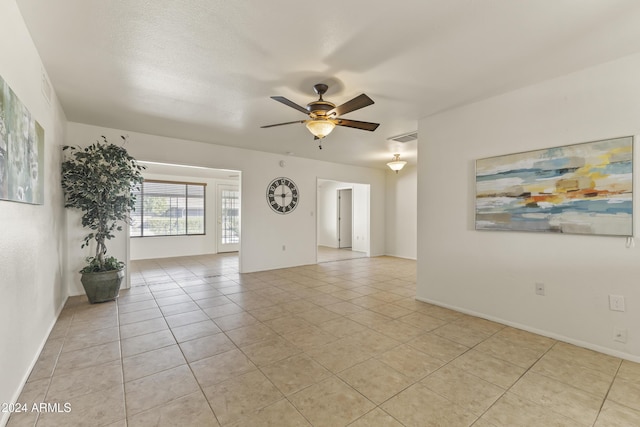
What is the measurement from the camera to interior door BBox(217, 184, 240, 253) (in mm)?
8898

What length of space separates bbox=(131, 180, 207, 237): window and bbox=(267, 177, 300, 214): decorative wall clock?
3544mm

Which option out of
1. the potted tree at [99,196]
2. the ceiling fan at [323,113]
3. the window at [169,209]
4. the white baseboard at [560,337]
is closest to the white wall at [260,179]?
the potted tree at [99,196]

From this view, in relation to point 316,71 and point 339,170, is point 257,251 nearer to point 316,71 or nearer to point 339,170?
point 339,170

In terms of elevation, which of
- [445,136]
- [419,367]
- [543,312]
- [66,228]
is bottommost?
[419,367]

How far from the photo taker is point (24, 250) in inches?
84.2

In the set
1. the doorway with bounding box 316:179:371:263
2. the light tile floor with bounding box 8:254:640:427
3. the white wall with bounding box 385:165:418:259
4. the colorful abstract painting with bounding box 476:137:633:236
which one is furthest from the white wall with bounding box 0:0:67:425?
the white wall with bounding box 385:165:418:259

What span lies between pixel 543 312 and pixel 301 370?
2.54m

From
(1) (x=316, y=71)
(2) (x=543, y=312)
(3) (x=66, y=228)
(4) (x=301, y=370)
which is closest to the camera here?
(4) (x=301, y=370)

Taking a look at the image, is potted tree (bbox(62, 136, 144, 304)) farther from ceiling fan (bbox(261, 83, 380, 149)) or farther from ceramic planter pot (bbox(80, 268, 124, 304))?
ceiling fan (bbox(261, 83, 380, 149))

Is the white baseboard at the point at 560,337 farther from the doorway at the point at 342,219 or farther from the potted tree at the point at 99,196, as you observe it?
the doorway at the point at 342,219

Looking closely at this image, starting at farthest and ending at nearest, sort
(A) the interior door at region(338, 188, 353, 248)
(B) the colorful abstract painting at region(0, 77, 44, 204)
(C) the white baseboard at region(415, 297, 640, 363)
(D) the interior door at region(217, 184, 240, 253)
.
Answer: (A) the interior door at region(338, 188, 353, 248)
(D) the interior door at region(217, 184, 240, 253)
(C) the white baseboard at region(415, 297, 640, 363)
(B) the colorful abstract painting at region(0, 77, 44, 204)

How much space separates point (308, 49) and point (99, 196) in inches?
138

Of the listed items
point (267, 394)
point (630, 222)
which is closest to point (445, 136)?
point (630, 222)

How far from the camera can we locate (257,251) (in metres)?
5.93
